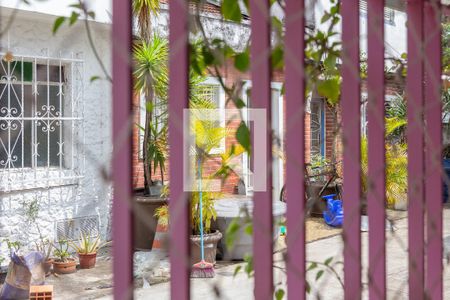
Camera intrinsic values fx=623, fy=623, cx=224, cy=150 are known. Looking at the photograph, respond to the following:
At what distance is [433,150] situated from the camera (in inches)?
73.7

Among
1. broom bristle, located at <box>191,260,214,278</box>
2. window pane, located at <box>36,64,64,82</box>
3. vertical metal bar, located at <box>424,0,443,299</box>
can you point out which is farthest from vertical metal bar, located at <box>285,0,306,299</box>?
window pane, located at <box>36,64,64,82</box>

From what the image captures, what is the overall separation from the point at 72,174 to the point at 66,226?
555mm

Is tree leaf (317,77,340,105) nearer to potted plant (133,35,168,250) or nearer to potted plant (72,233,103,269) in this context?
potted plant (133,35,168,250)

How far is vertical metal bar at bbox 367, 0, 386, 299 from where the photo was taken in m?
1.60

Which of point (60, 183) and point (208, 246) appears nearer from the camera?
point (208, 246)

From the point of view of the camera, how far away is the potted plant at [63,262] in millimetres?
5875

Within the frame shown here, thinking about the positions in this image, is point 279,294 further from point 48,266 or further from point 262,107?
point 48,266

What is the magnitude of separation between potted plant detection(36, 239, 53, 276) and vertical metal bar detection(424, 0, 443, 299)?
434cm

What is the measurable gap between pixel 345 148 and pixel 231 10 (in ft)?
1.38

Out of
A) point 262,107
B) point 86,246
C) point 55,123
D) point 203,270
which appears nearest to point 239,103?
point 262,107

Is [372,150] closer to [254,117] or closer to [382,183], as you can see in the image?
[382,183]

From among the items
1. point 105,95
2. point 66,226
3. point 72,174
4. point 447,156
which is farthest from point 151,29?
point 447,156

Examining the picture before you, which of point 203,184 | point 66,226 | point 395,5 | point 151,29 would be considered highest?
point 151,29

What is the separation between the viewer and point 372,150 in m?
1.64
